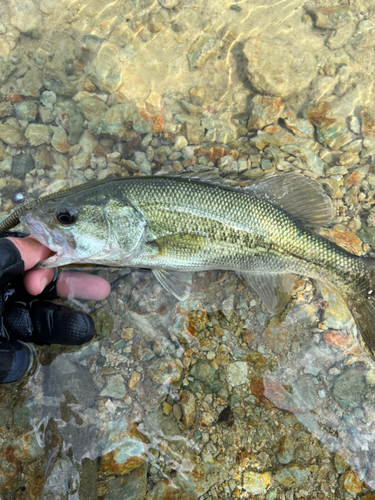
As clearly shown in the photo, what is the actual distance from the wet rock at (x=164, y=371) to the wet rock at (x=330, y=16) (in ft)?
18.1

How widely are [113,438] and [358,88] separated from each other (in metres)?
5.60

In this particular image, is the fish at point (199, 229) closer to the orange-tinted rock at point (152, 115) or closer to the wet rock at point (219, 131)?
the wet rock at point (219, 131)

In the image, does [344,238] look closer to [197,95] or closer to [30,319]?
[197,95]

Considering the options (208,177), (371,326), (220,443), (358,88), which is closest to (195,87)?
(208,177)

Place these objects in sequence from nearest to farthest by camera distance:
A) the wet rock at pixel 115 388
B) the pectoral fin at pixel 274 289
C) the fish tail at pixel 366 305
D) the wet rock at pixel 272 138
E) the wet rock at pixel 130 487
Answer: the wet rock at pixel 130 487
the wet rock at pixel 115 388
the fish tail at pixel 366 305
the pectoral fin at pixel 274 289
the wet rock at pixel 272 138

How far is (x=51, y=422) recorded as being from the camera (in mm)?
3031

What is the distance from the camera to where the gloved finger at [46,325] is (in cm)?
313

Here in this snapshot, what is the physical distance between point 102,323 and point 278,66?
14.0 ft

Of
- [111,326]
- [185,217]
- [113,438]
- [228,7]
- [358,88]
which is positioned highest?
[228,7]

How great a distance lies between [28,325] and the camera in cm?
316

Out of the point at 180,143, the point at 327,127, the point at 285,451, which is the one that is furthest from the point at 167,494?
the point at 327,127

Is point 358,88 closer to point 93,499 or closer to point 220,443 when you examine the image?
point 220,443

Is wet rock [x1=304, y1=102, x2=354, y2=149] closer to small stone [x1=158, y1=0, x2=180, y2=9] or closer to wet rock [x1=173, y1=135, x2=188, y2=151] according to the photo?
wet rock [x1=173, y1=135, x2=188, y2=151]

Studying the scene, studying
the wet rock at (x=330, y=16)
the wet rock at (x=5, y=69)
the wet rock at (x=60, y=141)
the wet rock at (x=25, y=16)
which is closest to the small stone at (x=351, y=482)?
the wet rock at (x=60, y=141)
